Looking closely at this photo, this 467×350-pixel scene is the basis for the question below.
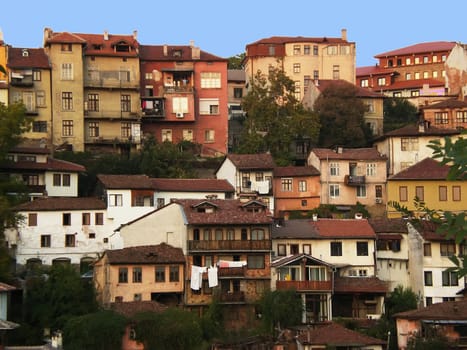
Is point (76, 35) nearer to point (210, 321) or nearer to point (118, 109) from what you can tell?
point (118, 109)

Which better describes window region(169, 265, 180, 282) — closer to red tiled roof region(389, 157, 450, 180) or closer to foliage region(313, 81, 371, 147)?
red tiled roof region(389, 157, 450, 180)

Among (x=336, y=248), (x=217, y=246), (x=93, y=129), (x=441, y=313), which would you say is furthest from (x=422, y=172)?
(x=93, y=129)

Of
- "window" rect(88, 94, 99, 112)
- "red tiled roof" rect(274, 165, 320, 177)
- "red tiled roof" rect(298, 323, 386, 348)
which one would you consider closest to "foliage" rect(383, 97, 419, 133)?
"red tiled roof" rect(274, 165, 320, 177)

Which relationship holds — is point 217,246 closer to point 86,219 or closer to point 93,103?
point 86,219

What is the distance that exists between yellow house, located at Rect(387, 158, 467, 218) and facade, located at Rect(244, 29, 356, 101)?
22272 mm

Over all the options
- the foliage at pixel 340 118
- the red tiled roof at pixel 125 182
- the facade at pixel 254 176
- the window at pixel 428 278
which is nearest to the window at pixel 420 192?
the facade at pixel 254 176

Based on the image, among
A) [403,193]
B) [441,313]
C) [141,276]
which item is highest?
[403,193]

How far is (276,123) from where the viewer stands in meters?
72.4

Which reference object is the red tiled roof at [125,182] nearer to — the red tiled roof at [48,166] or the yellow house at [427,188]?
the red tiled roof at [48,166]

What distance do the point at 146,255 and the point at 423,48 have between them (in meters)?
68.6

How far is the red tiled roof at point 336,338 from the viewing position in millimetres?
46438

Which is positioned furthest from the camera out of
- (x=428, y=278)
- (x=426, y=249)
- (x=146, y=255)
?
(x=426, y=249)

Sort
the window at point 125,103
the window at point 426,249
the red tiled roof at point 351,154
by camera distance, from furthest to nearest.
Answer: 1. the window at point 125,103
2. the red tiled roof at point 351,154
3. the window at point 426,249

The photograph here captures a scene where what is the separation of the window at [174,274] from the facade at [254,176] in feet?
39.4
